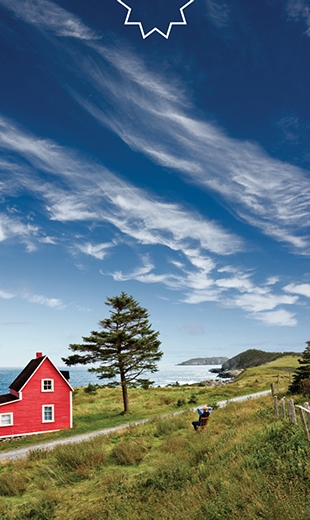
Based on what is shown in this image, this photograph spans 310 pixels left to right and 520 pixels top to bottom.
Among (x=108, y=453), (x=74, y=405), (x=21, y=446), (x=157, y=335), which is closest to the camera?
(x=108, y=453)

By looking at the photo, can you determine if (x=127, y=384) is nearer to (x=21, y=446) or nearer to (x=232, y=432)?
(x=21, y=446)

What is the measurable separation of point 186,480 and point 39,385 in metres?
24.5

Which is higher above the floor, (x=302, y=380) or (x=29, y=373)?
(x=29, y=373)

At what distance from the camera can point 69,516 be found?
427 inches

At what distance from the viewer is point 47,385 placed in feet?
110

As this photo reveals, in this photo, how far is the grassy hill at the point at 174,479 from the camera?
28.0ft

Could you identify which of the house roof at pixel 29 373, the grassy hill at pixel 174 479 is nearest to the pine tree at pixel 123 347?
the house roof at pixel 29 373

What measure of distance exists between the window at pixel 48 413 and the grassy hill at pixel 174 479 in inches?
549

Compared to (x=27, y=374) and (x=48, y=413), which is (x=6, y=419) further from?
(x=27, y=374)

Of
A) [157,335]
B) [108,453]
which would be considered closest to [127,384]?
[157,335]

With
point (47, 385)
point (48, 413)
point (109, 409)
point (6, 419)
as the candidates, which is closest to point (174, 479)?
point (6, 419)

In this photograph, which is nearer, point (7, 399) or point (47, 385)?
point (7, 399)

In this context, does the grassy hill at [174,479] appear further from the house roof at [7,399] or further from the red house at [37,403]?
the house roof at [7,399]

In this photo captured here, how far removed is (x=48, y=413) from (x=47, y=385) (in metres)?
2.41
